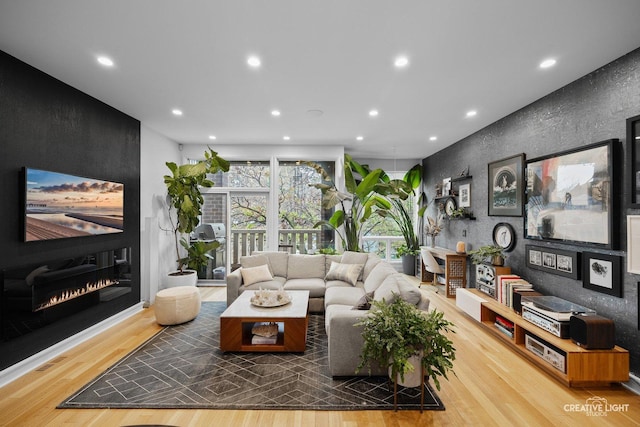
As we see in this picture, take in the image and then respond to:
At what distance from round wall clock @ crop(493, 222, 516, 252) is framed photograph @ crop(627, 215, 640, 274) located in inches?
58.7

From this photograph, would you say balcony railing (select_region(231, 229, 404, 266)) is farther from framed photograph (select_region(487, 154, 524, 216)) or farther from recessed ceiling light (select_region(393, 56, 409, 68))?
recessed ceiling light (select_region(393, 56, 409, 68))

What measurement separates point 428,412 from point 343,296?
1.63m

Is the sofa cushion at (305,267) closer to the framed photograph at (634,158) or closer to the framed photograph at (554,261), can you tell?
the framed photograph at (554,261)

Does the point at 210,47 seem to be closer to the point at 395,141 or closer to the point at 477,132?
the point at 395,141

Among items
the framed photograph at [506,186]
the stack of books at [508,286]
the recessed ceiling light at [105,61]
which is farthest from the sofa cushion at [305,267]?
the recessed ceiling light at [105,61]

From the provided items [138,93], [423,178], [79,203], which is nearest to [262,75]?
[138,93]

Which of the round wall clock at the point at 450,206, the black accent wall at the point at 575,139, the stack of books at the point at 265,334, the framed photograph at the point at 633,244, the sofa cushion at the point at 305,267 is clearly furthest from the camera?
the round wall clock at the point at 450,206

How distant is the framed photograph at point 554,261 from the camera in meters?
2.93

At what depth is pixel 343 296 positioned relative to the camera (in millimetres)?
3646

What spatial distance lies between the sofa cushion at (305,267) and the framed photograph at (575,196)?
2.83 m

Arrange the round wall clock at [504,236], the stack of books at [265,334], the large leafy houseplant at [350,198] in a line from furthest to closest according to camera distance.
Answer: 1. the large leafy houseplant at [350,198]
2. the round wall clock at [504,236]
3. the stack of books at [265,334]

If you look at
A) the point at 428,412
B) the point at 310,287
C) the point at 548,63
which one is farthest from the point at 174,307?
the point at 548,63

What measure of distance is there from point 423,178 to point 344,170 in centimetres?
250

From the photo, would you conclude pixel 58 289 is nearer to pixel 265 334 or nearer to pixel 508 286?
pixel 265 334
